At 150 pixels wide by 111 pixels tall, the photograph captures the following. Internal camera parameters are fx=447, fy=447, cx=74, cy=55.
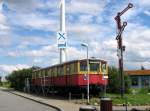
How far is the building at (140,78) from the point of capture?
257ft

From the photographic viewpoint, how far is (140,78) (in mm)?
80375

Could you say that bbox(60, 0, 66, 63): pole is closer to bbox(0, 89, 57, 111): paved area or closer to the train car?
the train car

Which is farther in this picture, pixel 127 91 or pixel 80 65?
pixel 127 91

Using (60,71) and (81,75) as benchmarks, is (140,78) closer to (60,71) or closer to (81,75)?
(60,71)

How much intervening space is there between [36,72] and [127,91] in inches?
671

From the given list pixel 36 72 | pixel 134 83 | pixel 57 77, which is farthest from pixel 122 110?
pixel 134 83

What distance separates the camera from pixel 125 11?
36.8 m

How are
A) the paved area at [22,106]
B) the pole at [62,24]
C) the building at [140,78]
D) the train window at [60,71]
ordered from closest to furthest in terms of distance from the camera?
the paved area at [22,106], the train window at [60,71], the pole at [62,24], the building at [140,78]

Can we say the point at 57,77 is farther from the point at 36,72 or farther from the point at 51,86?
the point at 36,72

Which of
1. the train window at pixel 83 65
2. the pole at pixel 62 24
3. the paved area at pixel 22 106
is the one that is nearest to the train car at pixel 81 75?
the train window at pixel 83 65

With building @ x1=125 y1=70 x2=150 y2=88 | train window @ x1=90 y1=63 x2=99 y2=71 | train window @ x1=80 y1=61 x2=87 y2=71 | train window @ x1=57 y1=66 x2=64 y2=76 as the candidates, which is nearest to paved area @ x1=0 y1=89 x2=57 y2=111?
train window @ x1=80 y1=61 x2=87 y2=71

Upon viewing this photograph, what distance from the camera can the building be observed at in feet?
257

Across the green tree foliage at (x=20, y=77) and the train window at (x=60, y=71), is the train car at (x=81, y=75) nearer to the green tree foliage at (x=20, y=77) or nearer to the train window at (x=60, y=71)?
the train window at (x=60, y=71)

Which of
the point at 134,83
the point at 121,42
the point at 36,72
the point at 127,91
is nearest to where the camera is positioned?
the point at 121,42
